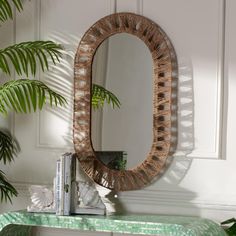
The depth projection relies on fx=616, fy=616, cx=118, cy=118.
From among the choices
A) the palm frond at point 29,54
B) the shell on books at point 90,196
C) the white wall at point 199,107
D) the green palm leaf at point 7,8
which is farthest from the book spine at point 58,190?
the green palm leaf at point 7,8

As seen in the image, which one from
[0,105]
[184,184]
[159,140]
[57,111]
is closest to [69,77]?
[57,111]

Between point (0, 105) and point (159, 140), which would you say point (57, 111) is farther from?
point (159, 140)

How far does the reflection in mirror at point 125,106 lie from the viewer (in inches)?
136

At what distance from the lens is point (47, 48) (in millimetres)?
3484

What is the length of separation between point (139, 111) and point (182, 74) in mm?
317

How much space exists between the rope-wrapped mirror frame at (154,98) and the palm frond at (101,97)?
0.10 feet

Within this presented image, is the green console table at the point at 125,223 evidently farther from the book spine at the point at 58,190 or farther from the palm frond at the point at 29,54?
the palm frond at the point at 29,54

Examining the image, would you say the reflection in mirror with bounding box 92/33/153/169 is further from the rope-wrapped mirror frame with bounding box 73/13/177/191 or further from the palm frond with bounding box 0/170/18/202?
the palm frond with bounding box 0/170/18/202

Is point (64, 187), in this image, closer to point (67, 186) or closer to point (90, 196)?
point (67, 186)

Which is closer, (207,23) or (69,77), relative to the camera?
(207,23)

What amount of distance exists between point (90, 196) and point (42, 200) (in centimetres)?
27

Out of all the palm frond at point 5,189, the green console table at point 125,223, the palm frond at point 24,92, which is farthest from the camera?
the palm frond at point 5,189

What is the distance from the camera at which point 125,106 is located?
348 cm

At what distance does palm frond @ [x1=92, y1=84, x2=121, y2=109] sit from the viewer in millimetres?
3498
